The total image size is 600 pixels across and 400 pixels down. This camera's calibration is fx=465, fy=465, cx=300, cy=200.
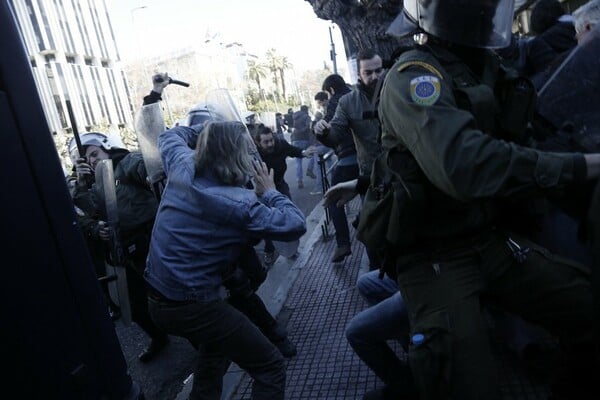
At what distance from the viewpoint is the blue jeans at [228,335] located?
2391 millimetres

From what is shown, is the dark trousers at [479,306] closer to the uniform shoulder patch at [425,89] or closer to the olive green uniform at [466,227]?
the olive green uniform at [466,227]

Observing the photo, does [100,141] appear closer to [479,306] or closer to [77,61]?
[479,306]

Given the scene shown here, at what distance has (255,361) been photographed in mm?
2447

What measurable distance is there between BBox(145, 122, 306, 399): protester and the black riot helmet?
3.79ft

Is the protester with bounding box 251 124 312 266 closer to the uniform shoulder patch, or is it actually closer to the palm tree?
the uniform shoulder patch

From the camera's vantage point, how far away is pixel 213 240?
2.39 m

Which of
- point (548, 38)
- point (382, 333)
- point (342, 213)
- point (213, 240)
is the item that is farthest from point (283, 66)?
point (382, 333)

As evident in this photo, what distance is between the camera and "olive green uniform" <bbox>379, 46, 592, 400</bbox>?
4.44 ft

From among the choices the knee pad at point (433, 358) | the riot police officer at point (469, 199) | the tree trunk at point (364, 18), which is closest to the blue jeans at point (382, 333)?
the riot police officer at point (469, 199)

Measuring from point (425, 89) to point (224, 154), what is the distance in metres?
1.27

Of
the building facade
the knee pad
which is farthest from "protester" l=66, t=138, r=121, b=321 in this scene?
the building facade

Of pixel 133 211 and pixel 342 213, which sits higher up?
pixel 133 211

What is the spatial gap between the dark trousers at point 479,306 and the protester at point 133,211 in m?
2.65

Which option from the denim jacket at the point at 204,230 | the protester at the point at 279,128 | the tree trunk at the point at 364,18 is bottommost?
the protester at the point at 279,128
